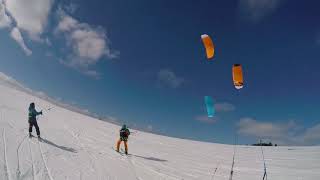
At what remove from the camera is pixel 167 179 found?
425 inches

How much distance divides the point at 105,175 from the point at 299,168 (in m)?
8.89

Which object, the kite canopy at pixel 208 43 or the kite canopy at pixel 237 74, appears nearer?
the kite canopy at pixel 237 74

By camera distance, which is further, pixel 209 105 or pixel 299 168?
pixel 209 105

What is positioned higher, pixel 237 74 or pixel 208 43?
pixel 208 43

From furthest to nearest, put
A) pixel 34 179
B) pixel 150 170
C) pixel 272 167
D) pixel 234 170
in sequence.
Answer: pixel 272 167 → pixel 234 170 → pixel 150 170 → pixel 34 179

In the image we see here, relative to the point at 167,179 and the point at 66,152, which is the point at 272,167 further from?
the point at 66,152

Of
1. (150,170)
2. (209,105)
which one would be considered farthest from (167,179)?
(209,105)

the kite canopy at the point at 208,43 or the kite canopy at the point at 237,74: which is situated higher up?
the kite canopy at the point at 208,43

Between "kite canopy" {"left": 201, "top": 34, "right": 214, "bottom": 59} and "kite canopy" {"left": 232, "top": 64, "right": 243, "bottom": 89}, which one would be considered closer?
"kite canopy" {"left": 232, "top": 64, "right": 243, "bottom": 89}

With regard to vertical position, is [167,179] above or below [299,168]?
below

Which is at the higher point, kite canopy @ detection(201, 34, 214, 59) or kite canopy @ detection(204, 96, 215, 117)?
kite canopy @ detection(201, 34, 214, 59)

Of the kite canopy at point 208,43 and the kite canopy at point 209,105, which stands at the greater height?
the kite canopy at point 208,43

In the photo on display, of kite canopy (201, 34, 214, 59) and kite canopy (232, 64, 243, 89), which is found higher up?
kite canopy (201, 34, 214, 59)

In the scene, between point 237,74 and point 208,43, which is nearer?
point 237,74
